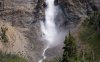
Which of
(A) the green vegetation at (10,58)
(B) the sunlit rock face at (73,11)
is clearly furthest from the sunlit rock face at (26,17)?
(A) the green vegetation at (10,58)

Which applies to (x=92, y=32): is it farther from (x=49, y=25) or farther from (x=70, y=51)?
(x=70, y=51)

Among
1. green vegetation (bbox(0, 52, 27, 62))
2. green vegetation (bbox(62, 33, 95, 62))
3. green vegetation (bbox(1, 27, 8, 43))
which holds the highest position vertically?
green vegetation (bbox(62, 33, 95, 62))

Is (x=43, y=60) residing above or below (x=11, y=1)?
below

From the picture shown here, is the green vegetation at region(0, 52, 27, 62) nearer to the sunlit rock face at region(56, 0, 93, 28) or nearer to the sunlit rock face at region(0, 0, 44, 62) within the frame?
the sunlit rock face at region(0, 0, 44, 62)

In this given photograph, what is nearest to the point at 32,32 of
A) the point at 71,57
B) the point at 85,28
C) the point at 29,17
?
the point at 29,17

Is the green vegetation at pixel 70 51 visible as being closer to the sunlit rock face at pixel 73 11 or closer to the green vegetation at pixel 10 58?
the green vegetation at pixel 10 58

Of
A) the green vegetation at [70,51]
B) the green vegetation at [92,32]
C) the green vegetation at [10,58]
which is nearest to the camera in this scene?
the green vegetation at [70,51]

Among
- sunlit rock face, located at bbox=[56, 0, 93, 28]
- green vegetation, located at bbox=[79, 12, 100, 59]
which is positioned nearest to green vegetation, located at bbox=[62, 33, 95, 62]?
green vegetation, located at bbox=[79, 12, 100, 59]

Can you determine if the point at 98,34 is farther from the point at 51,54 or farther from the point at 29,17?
the point at 29,17
